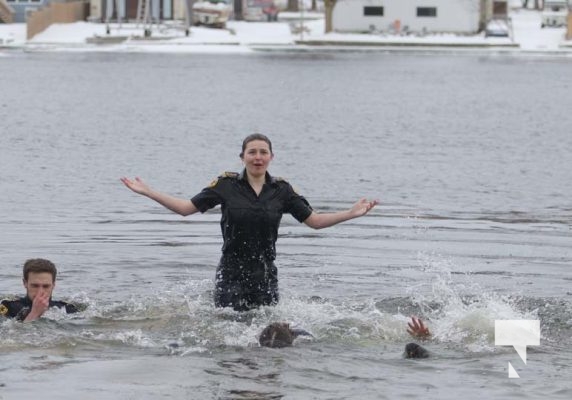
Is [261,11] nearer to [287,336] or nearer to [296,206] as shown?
[296,206]

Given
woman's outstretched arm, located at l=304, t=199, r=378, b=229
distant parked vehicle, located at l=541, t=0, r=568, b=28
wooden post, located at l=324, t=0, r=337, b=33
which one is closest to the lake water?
woman's outstretched arm, located at l=304, t=199, r=378, b=229

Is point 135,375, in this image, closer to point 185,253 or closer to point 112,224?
point 185,253

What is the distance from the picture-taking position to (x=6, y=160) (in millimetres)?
32625

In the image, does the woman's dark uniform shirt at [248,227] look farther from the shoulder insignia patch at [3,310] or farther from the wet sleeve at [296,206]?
the shoulder insignia patch at [3,310]

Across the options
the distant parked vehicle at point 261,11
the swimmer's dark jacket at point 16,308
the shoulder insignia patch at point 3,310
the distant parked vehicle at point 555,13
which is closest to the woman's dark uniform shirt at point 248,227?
the swimmer's dark jacket at point 16,308

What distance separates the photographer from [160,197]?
1345cm

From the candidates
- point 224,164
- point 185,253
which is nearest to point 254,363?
point 185,253

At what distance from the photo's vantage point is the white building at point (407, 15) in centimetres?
10750

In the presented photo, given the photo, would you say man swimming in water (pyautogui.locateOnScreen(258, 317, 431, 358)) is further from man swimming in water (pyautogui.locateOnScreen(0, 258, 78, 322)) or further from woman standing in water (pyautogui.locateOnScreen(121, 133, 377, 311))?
man swimming in water (pyautogui.locateOnScreen(0, 258, 78, 322))

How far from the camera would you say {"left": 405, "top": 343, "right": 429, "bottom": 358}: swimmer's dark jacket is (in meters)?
13.7

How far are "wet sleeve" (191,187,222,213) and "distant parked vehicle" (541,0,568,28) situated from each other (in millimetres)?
102378

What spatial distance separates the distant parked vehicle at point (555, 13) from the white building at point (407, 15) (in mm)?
7007

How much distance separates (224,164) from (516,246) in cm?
1313

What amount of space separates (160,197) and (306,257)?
21.8ft
